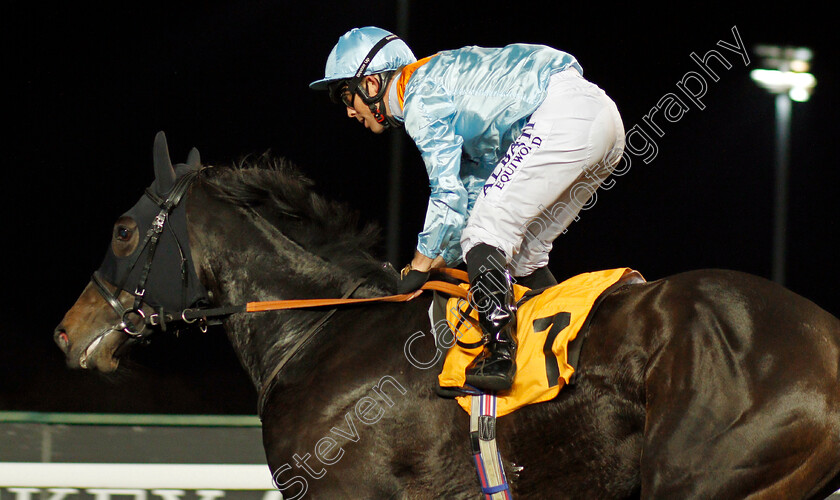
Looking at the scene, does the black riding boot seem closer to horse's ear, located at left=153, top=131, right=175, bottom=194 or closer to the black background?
horse's ear, located at left=153, top=131, right=175, bottom=194

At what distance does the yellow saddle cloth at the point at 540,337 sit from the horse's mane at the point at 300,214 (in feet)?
1.36

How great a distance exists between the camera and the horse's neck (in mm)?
2379

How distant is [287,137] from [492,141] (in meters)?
2.84

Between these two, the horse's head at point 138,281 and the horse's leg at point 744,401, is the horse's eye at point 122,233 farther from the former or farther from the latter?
the horse's leg at point 744,401

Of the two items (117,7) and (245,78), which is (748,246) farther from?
(117,7)

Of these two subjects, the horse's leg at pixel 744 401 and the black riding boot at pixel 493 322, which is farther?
the black riding boot at pixel 493 322

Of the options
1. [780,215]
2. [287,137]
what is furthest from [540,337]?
[780,215]

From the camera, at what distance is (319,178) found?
497cm

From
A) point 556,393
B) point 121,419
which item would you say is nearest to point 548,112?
point 556,393

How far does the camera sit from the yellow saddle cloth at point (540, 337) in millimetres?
1930

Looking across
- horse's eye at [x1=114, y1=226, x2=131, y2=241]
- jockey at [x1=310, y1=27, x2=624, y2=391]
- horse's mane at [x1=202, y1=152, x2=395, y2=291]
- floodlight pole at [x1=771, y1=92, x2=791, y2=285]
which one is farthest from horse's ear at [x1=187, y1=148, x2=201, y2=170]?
floodlight pole at [x1=771, y1=92, x2=791, y2=285]

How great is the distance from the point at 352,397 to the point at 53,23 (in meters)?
3.71

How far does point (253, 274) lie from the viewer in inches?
94.2

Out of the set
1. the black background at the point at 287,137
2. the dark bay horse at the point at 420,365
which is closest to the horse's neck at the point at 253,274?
the dark bay horse at the point at 420,365
